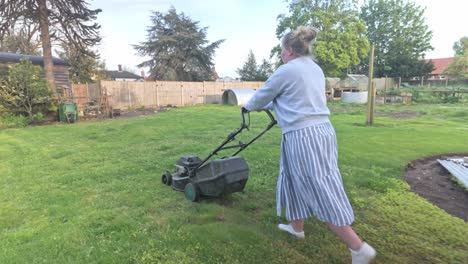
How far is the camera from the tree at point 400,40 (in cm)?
3747

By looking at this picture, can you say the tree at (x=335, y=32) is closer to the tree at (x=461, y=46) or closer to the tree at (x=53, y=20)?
the tree at (x=53, y=20)

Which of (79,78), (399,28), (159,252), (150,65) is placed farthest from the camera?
(399,28)

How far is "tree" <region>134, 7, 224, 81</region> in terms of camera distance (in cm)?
2981

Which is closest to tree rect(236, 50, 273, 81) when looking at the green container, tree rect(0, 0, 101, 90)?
tree rect(0, 0, 101, 90)

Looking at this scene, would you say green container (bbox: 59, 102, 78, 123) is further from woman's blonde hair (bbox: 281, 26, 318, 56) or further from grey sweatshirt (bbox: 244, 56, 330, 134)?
woman's blonde hair (bbox: 281, 26, 318, 56)

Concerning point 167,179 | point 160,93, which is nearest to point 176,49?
point 160,93

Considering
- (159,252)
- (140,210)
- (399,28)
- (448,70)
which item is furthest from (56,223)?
(399,28)

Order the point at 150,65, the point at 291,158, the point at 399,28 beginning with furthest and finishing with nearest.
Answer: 1. the point at 399,28
2. the point at 150,65
3. the point at 291,158

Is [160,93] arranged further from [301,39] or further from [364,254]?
[364,254]

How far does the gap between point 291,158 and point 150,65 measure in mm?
31174

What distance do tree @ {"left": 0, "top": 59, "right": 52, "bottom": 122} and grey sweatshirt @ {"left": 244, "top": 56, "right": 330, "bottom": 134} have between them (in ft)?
38.3

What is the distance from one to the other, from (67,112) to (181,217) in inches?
414

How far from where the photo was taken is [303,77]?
81.0 inches

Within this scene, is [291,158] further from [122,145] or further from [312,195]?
[122,145]
